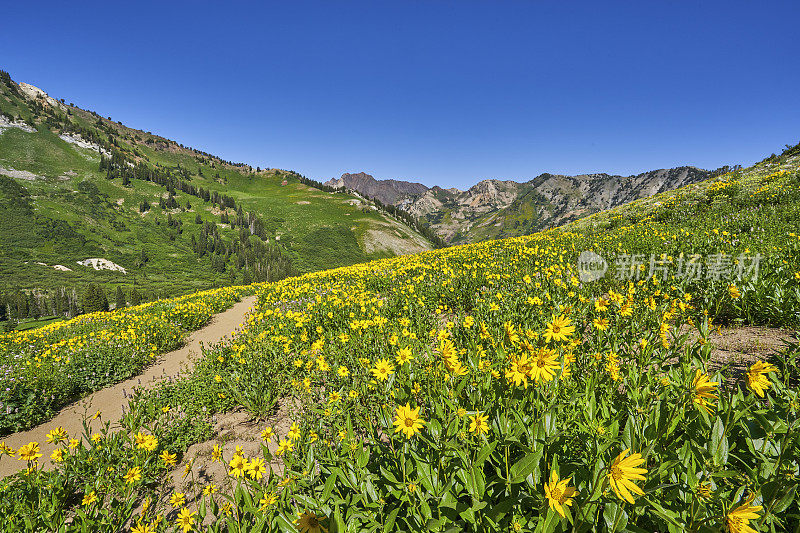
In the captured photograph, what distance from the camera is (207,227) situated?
19150cm

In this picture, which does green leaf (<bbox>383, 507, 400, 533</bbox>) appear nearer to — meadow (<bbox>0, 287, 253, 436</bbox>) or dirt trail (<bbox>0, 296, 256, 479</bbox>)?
dirt trail (<bbox>0, 296, 256, 479</bbox>)

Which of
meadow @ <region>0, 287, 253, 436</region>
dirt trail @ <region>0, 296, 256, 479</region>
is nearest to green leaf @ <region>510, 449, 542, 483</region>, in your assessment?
dirt trail @ <region>0, 296, 256, 479</region>

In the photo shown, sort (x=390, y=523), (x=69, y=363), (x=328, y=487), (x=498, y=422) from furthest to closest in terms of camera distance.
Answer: (x=69, y=363), (x=498, y=422), (x=328, y=487), (x=390, y=523)

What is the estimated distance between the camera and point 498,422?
243 centimetres

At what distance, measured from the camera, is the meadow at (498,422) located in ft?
6.20

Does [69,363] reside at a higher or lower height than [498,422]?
lower

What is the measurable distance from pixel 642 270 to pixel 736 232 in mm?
5279

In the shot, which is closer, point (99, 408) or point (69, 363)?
point (99, 408)

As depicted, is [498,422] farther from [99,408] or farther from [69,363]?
[69,363]

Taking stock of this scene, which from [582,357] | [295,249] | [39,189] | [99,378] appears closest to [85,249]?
[39,189]

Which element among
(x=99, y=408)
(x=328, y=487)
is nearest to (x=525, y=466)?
(x=328, y=487)

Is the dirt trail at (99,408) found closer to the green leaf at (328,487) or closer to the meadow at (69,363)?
the meadow at (69,363)

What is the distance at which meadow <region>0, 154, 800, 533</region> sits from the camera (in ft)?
6.20

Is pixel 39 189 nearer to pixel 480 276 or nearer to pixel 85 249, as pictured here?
pixel 85 249
